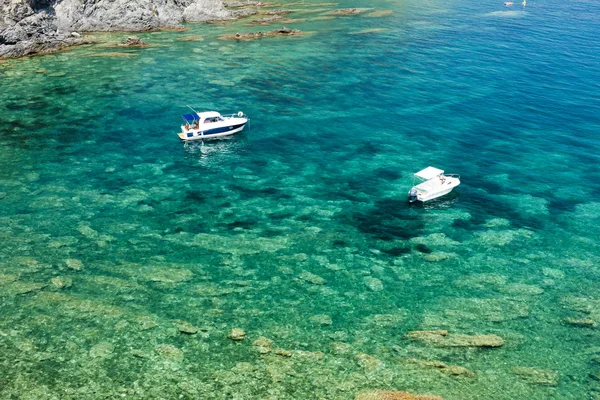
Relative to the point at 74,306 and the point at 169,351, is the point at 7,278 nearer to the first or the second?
the point at 74,306

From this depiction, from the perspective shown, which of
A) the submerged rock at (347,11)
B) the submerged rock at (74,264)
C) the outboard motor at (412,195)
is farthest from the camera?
the submerged rock at (347,11)

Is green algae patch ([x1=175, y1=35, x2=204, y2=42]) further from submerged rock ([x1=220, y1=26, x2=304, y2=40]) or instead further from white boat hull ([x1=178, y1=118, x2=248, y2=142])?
white boat hull ([x1=178, y1=118, x2=248, y2=142])

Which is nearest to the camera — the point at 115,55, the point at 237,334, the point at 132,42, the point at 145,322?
the point at 237,334

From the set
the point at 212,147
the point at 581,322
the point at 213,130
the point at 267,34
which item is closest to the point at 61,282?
the point at 212,147

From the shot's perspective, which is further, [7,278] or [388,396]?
[7,278]

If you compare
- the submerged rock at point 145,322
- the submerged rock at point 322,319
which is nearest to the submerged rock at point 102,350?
the submerged rock at point 145,322

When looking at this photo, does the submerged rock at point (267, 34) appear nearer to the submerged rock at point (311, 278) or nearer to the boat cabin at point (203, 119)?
the boat cabin at point (203, 119)
